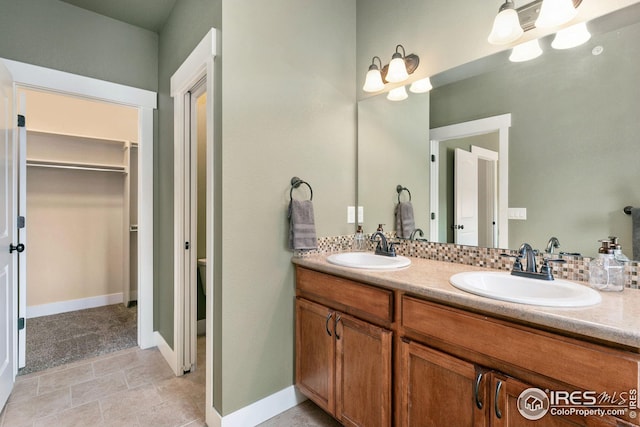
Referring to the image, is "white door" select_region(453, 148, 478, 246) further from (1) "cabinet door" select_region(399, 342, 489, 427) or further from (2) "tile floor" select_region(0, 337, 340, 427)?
(2) "tile floor" select_region(0, 337, 340, 427)

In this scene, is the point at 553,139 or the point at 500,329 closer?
the point at 500,329

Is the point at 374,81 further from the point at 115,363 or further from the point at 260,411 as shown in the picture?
the point at 115,363

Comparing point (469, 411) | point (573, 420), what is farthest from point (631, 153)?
point (469, 411)

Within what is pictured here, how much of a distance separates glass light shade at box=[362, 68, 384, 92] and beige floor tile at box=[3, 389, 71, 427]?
280 cm

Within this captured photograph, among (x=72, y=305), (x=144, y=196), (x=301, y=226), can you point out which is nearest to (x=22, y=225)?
(x=144, y=196)

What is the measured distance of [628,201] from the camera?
47.1 inches

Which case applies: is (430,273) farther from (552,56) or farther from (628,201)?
(552,56)

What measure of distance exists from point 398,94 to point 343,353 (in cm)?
161

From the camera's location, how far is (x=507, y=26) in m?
1.39

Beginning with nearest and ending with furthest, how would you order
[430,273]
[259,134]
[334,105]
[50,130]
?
1. [430,273]
2. [259,134]
3. [334,105]
4. [50,130]

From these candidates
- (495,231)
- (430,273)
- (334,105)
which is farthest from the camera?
(334,105)

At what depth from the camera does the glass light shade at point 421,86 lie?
1838 millimetres

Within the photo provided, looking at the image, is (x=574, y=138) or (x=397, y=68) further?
(x=397, y=68)

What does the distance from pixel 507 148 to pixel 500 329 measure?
0.94 meters
